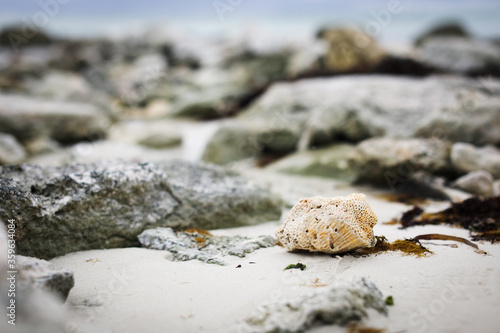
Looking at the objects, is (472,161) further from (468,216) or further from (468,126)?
(468,216)

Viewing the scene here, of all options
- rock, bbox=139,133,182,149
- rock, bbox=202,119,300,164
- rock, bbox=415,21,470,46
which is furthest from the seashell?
rock, bbox=415,21,470,46

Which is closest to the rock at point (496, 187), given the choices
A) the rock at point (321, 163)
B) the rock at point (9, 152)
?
the rock at point (321, 163)

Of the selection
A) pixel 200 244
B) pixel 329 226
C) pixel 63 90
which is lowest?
pixel 63 90

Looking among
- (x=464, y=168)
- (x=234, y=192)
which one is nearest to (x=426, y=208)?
(x=464, y=168)

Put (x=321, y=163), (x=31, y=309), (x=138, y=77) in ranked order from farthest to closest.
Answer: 1. (x=138, y=77)
2. (x=321, y=163)
3. (x=31, y=309)

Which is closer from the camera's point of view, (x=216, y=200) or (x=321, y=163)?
(x=216, y=200)

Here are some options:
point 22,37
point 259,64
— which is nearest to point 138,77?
point 259,64
